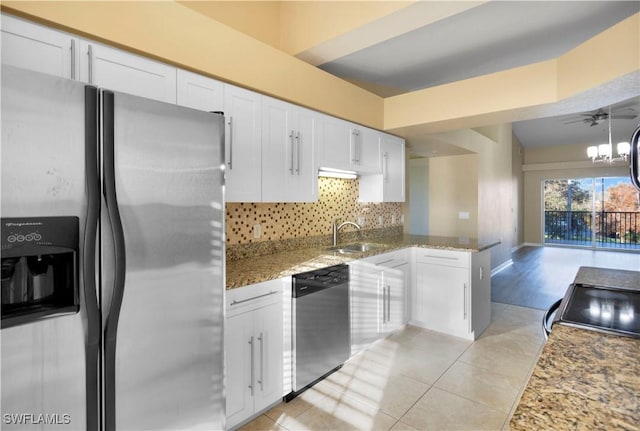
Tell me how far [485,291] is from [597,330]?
9.00ft

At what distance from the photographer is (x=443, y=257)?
3438 millimetres

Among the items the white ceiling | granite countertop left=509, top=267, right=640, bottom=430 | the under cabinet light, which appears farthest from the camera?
the under cabinet light

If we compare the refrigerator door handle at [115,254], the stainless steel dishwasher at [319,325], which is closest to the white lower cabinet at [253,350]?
the stainless steel dishwasher at [319,325]

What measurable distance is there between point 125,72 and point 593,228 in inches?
465

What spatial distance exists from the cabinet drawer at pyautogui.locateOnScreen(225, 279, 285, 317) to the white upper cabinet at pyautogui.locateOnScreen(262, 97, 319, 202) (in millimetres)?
668

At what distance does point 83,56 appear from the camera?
156cm

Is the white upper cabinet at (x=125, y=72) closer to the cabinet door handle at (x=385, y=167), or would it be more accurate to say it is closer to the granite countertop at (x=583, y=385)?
the granite countertop at (x=583, y=385)

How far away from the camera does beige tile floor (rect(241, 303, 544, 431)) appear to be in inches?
81.0

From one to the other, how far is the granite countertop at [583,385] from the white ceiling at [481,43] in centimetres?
230

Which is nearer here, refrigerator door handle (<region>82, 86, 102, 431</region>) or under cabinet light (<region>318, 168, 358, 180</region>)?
refrigerator door handle (<region>82, 86, 102, 431</region>)

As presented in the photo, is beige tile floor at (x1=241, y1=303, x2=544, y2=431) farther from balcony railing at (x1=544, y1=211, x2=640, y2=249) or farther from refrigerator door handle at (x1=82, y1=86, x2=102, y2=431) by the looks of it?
balcony railing at (x1=544, y1=211, x2=640, y2=249)

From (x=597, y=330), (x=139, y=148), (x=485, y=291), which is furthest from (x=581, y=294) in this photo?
(x=485, y=291)

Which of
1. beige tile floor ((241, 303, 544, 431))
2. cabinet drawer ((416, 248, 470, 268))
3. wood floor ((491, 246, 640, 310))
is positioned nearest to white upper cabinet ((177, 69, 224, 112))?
beige tile floor ((241, 303, 544, 431))

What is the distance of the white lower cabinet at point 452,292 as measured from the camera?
3.29 metres
